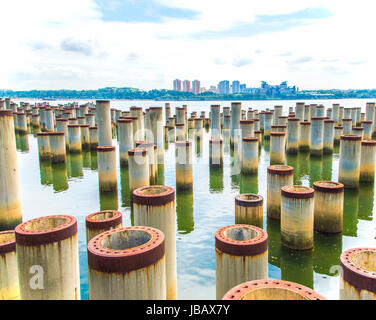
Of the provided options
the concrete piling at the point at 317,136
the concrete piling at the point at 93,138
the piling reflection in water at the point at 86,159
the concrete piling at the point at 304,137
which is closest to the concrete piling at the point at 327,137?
the concrete piling at the point at 317,136

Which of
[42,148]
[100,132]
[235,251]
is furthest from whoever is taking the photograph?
[42,148]

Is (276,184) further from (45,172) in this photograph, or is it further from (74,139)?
(74,139)

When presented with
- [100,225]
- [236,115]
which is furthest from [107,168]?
[236,115]

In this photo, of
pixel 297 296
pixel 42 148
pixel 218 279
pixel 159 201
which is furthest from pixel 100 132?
pixel 297 296

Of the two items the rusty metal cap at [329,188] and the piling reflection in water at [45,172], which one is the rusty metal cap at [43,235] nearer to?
the rusty metal cap at [329,188]

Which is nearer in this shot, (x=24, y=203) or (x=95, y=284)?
(x=95, y=284)

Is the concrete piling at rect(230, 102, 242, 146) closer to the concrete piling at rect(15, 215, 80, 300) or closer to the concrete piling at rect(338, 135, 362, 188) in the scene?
the concrete piling at rect(338, 135, 362, 188)
